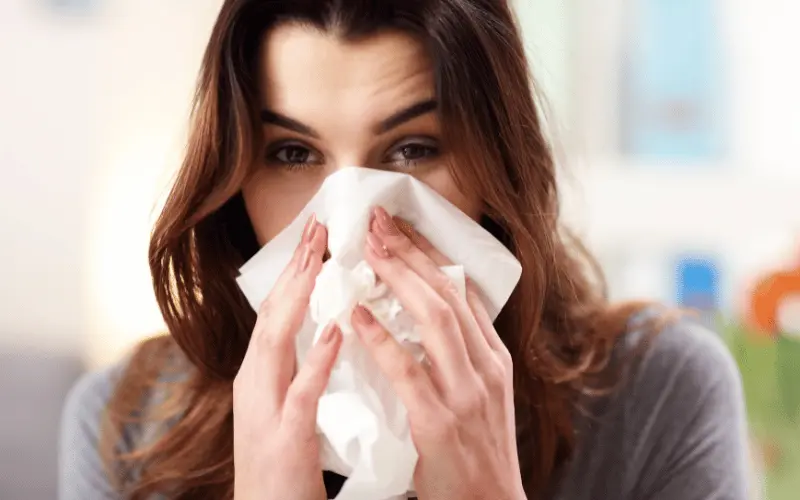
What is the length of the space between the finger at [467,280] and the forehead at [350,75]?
0.28 feet

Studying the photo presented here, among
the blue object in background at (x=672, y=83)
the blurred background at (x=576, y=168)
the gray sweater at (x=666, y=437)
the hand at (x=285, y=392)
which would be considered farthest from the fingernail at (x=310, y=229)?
the blue object in background at (x=672, y=83)

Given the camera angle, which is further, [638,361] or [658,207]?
[658,207]

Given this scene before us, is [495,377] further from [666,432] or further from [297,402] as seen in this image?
[666,432]

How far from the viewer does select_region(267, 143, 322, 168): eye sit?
0.64m

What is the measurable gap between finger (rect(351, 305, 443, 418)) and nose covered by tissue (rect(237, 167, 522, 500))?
1 centimetres

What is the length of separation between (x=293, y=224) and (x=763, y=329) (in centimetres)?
83

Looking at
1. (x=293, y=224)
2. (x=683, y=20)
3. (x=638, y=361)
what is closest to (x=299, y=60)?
(x=293, y=224)

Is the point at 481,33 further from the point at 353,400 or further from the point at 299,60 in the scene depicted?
the point at 353,400

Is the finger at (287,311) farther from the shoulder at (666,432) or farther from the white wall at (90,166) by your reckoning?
the white wall at (90,166)

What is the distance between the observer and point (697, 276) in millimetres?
1261

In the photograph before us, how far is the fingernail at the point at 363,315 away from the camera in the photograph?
1.82 feet

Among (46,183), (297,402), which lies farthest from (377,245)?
(46,183)

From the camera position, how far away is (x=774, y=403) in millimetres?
1170

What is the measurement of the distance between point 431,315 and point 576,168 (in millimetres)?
722
